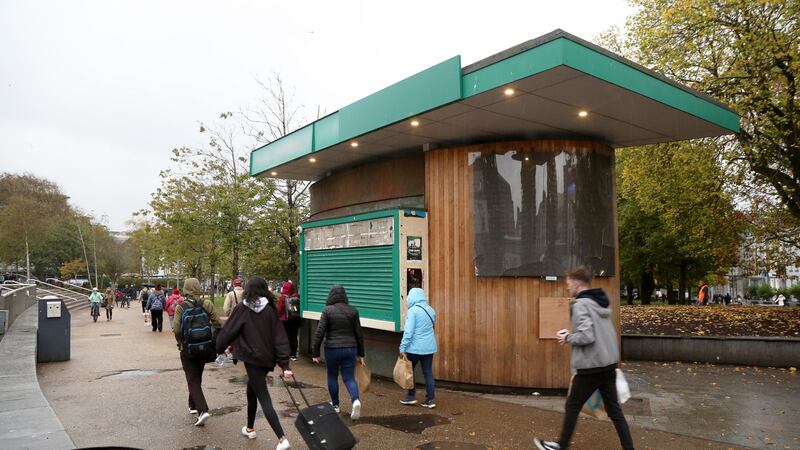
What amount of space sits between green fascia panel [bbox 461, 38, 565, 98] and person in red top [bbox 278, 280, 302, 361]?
20.8 feet

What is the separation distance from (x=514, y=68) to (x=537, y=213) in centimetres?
266

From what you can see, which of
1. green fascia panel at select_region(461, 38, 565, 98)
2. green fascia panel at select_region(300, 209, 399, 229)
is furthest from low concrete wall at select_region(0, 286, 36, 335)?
green fascia panel at select_region(461, 38, 565, 98)

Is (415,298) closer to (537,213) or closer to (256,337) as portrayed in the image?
(537,213)

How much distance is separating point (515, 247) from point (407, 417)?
2950 millimetres

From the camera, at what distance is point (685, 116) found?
290 inches

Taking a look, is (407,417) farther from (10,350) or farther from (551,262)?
(10,350)

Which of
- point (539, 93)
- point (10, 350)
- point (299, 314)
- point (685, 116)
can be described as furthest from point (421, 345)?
point (10, 350)

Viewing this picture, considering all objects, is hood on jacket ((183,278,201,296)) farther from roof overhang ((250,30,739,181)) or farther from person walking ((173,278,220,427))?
roof overhang ((250,30,739,181))

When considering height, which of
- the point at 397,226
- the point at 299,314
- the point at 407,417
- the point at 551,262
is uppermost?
the point at 397,226

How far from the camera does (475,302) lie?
325 inches

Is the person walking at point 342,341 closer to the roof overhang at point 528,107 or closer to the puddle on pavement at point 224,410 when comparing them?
the puddle on pavement at point 224,410

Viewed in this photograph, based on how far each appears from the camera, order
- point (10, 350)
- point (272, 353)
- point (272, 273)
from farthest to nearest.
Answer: point (272, 273), point (10, 350), point (272, 353)

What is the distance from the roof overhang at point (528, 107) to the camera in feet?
19.6

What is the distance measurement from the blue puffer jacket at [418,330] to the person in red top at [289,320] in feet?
15.1
